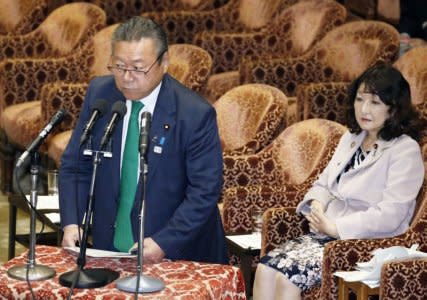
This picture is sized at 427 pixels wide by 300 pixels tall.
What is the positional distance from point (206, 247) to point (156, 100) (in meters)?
0.58

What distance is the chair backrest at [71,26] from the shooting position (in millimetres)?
8930

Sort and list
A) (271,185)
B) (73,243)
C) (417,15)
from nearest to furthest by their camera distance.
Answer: (73,243)
(271,185)
(417,15)

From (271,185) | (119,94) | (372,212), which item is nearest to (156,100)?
(119,94)

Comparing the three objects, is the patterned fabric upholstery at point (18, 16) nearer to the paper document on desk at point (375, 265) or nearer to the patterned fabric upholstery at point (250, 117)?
the patterned fabric upholstery at point (250, 117)

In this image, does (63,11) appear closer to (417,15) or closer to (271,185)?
(417,15)

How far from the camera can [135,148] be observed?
4105 millimetres

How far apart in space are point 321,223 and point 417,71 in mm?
2042

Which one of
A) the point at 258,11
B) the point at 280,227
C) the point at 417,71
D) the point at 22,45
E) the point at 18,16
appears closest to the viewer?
the point at 280,227

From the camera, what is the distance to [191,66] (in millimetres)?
7617

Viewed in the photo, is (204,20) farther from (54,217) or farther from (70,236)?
(70,236)

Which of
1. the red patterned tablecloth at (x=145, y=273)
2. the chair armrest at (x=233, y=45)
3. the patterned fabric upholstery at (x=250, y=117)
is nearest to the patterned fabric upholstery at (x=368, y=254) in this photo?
the red patterned tablecloth at (x=145, y=273)

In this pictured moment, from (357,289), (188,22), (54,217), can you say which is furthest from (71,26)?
(357,289)

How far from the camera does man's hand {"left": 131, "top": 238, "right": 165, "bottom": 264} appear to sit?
3.94 metres

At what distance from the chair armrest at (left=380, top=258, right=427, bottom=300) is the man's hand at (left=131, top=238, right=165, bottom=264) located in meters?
0.99
